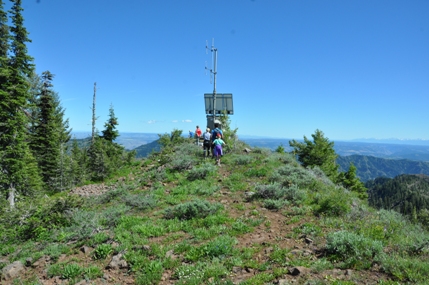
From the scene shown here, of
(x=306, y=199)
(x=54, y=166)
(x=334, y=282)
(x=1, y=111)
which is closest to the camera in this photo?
(x=334, y=282)

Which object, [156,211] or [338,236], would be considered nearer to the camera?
[338,236]

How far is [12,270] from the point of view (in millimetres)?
5746

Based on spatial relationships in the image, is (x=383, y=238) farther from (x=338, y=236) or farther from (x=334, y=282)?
(x=334, y=282)

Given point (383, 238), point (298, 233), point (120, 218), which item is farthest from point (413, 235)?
point (120, 218)

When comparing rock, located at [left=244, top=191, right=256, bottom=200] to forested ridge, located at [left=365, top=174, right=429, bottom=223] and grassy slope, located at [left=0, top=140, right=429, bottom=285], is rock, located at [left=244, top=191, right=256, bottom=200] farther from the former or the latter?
forested ridge, located at [left=365, top=174, right=429, bottom=223]

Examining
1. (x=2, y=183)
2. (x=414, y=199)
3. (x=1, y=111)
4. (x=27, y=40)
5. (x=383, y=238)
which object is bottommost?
(x=414, y=199)

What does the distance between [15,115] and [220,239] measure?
19.4 m

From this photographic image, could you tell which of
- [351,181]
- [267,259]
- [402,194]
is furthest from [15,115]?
[402,194]

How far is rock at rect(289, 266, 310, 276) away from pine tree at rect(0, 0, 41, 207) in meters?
20.5

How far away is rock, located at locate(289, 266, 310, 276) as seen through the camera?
468 cm

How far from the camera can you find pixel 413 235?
19.8ft

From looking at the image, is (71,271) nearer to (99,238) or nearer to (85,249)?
(85,249)

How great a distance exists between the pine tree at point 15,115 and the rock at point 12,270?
15166 millimetres

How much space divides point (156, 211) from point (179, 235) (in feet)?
7.43
